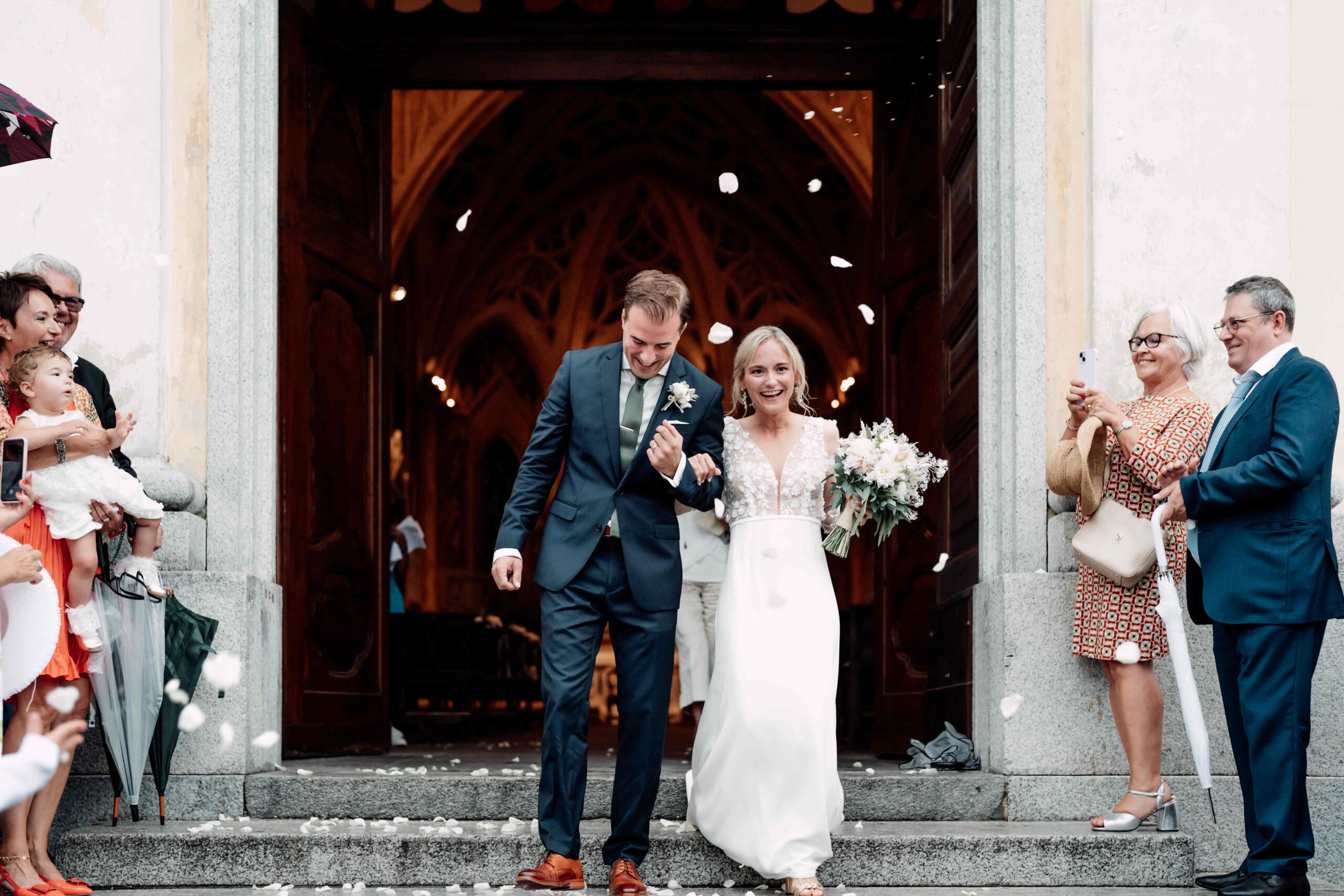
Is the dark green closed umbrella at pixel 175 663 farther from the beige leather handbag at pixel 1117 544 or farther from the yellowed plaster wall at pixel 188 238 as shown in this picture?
the beige leather handbag at pixel 1117 544

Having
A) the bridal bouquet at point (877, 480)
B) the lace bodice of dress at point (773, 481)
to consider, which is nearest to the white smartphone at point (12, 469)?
the lace bodice of dress at point (773, 481)

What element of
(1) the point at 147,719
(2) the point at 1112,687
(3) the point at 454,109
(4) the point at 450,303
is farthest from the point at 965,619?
(4) the point at 450,303

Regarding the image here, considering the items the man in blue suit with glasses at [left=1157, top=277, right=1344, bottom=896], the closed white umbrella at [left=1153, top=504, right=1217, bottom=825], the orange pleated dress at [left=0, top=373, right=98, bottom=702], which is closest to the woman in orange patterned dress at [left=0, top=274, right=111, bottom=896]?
the orange pleated dress at [left=0, top=373, right=98, bottom=702]

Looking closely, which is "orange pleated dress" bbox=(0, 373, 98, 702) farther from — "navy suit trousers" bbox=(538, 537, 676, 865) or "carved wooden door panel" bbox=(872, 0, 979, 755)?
"carved wooden door panel" bbox=(872, 0, 979, 755)

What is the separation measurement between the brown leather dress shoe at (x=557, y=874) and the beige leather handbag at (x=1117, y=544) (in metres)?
2.12

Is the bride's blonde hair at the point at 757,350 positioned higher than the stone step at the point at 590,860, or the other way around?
the bride's blonde hair at the point at 757,350

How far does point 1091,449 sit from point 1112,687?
87cm

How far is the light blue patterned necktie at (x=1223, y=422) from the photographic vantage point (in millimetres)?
4656

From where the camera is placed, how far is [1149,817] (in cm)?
502

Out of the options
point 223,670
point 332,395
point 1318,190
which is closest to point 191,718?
point 223,670

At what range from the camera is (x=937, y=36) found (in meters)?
7.75

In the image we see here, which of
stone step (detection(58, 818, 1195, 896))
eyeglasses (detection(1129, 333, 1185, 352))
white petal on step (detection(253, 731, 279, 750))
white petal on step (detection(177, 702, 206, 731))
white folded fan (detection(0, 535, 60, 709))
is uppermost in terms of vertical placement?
eyeglasses (detection(1129, 333, 1185, 352))

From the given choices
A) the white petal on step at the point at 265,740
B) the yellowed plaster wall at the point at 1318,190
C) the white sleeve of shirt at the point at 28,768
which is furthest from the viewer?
the yellowed plaster wall at the point at 1318,190

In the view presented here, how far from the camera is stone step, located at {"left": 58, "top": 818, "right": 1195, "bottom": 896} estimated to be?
15.5 ft
